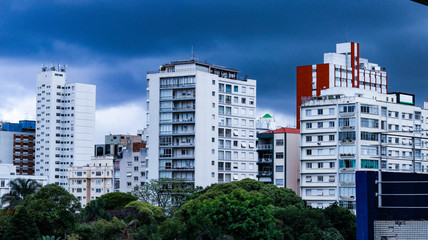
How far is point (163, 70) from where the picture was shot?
10519 cm

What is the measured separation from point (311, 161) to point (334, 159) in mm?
3494

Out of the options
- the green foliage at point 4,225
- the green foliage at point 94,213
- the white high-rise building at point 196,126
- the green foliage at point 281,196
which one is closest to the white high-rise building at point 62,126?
the white high-rise building at point 196,126

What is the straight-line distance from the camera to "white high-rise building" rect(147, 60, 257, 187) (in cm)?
9956

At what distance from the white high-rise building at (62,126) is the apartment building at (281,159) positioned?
79.3 metres

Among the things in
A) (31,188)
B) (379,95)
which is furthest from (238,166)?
(31,188)

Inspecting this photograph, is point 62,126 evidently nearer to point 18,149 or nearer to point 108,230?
point 18,149

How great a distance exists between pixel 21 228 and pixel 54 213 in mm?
4031

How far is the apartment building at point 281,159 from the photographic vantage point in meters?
97.4

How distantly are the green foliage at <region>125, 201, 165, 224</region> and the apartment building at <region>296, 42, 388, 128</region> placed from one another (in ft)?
154

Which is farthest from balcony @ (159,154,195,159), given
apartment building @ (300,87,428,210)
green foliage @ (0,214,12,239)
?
green foliage @ (0,214,12,239)

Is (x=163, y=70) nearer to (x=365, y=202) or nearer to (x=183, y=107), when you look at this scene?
(x=183, y=107)

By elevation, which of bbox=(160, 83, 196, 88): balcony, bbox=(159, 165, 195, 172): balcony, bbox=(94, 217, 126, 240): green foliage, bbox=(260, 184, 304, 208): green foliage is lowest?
bbox=(94, 217, 126, 240): green foliage

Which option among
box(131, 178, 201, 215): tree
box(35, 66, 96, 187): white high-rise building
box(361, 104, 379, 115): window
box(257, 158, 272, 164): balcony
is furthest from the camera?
box(35, 66, 96, 187): white high-rise building

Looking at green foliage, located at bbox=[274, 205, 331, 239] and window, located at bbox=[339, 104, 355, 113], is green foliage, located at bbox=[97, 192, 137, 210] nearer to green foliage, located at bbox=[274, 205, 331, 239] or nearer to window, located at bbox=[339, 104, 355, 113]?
green foliage, located at bbox=[274, 205, 331, 239]
